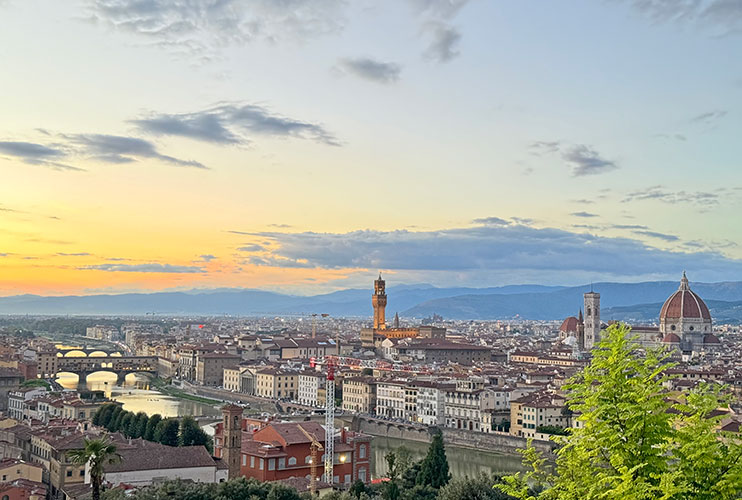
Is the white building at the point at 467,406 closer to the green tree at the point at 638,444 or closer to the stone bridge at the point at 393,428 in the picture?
the stone bridge at the point at 393,428

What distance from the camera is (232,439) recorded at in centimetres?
2441

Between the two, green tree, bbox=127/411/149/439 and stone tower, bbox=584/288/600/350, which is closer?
green tree, bbox=127/411/149/439

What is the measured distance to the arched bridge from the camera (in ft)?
241

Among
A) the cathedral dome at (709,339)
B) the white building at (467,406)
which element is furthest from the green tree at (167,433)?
the cathedral dome at (709,339)

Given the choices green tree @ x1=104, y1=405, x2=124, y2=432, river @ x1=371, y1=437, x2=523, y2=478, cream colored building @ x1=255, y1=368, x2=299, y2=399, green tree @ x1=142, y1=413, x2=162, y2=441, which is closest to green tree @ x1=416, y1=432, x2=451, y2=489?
river @ x1=371, y1=437, x2=523, y2=478

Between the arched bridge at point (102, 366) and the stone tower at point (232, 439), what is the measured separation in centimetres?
5168

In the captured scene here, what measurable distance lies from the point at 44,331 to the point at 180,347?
9127 centimetres

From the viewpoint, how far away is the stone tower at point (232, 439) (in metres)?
24.3

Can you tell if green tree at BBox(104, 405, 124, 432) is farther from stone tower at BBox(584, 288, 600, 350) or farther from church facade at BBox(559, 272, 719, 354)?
stone tower at BBox(584, 288, 600, 350)

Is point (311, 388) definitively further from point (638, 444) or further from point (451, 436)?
point (638, 444)

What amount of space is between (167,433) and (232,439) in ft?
24.6

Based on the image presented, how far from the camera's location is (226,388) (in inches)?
2689

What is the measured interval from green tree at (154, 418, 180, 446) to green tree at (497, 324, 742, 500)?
25.2m

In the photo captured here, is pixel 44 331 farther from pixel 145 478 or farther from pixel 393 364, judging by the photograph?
pixel 145 478
